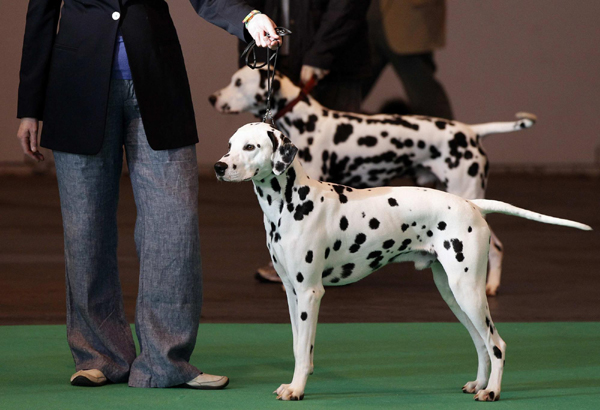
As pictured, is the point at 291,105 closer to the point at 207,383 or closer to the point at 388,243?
the point at 388,243

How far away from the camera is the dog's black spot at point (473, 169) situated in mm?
A: 5094

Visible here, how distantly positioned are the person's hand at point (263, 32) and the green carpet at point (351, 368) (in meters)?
1.15

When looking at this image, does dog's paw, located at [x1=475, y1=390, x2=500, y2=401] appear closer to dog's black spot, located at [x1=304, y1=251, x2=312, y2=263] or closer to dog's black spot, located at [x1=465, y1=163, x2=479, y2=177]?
dog's black spot, located at [x1=304, y1=251, x2=312, y2=263]

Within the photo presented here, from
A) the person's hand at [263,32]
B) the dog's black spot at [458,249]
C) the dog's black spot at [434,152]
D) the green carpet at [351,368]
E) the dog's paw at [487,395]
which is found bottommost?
the green carpet at [351,368]

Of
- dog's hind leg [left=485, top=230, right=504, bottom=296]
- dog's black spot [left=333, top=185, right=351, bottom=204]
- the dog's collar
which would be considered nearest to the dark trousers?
the dog's collar

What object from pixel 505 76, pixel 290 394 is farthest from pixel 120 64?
pixel 505 76

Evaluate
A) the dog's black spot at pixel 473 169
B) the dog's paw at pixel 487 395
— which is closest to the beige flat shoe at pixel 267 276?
the dog's black spot at pixel 473 169

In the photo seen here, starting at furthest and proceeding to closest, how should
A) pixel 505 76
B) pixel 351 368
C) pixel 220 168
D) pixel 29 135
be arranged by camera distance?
1. pixel 505 76
2. pixel 351 368
3. pixel 29 135
4. pixel 220 168

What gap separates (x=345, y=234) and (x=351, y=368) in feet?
2.28

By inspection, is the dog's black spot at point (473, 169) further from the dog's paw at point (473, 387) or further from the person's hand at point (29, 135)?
the person's hand at point (29, 135)

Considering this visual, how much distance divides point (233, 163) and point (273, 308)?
6.39 feet

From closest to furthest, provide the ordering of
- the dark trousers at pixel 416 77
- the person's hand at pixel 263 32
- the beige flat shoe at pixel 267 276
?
the person's hand at pixel 263 32
the beige flat shoe at pixel 267 276
the dark trousers at pixel 416 77

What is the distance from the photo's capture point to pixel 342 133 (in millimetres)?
5164

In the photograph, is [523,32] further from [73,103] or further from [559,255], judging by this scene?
[73,103]
